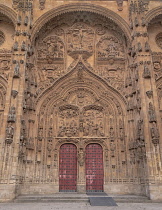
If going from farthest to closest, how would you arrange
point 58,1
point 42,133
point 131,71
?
point 58,1
point 131,71
point 42,133

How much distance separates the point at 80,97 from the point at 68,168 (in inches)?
194

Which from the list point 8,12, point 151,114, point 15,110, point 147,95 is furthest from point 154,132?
point 8,12

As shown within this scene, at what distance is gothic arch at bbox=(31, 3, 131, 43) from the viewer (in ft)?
50.0

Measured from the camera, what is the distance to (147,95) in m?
12.7

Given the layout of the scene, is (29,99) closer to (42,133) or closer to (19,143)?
(42,133)

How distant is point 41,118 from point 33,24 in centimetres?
676

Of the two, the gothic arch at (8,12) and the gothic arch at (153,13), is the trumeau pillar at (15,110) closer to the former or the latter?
the gothic arch at (8,12)

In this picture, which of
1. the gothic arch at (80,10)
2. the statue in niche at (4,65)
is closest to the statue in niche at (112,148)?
the gothic arch at (80,10)

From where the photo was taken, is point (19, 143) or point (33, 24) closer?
point (19, 143)

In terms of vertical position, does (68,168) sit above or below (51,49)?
below

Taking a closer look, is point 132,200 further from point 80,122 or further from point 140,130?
point 80,122

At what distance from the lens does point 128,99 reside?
14.4 m

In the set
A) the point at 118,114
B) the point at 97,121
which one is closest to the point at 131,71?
the point at 118,114

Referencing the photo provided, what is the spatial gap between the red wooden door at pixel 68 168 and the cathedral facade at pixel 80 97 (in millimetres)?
60
